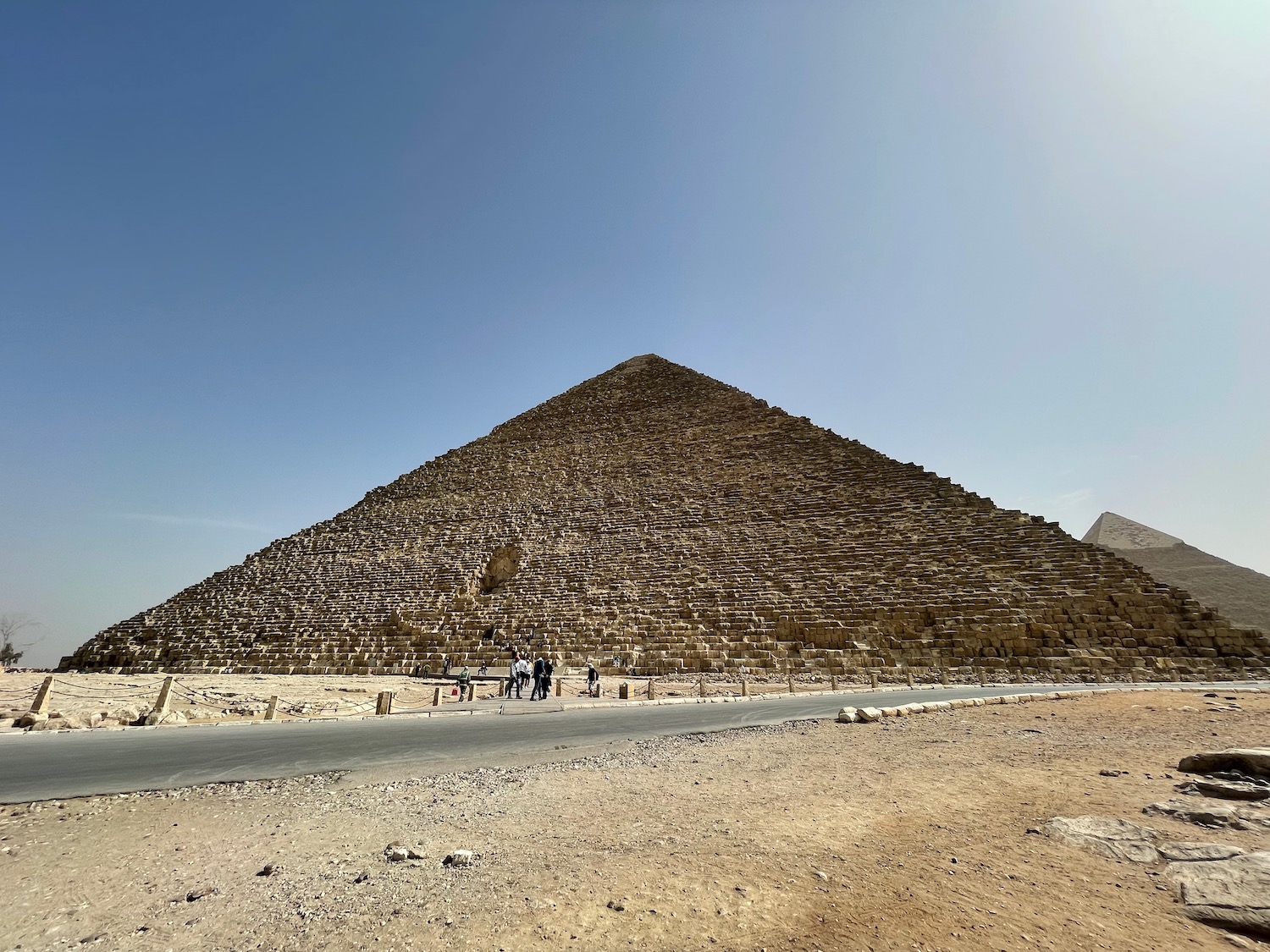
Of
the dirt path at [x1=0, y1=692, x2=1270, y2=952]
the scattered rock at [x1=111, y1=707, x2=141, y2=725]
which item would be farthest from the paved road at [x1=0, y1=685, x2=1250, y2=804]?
the scattered rock at [x1=111, y1=707, x2=141, y2=725]

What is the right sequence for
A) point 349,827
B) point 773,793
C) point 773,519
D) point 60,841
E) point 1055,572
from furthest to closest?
point 773,519 < point 1055,572 < point 773,793 < point 349,827 < point 60,841

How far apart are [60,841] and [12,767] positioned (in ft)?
8.63

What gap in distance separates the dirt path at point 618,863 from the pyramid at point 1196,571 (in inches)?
A: 1429

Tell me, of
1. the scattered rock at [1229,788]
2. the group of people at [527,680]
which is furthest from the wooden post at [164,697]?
the scattered rock at [1229,788]

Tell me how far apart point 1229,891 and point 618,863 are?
2.31 m

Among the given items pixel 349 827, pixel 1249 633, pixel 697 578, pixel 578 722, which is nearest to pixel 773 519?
pixel 697 578

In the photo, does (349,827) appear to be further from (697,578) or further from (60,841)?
(697,578)

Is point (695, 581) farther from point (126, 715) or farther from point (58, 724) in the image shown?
point (58, 724)

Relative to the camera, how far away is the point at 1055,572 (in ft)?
50.9

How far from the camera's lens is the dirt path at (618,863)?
2.02 m

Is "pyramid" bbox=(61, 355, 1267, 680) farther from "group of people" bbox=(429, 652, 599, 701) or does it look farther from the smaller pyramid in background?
the smaller pyramid in background

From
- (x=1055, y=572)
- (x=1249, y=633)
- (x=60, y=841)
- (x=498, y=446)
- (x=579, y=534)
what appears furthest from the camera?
(x=498, y=446)

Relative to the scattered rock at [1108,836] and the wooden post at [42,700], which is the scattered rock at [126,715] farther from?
the scattered rock at [1108,836]

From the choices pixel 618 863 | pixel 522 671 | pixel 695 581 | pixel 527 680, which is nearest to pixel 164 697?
pixel 522 671
